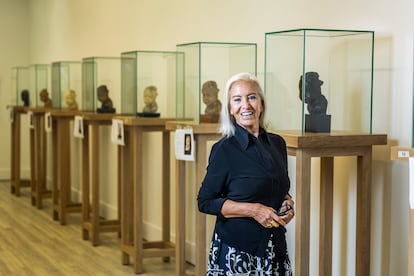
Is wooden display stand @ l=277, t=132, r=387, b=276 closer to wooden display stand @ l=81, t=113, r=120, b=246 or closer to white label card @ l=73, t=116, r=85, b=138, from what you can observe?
wooden display stand @ l=81, t=113, r=120, b=246

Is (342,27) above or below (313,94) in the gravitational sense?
above

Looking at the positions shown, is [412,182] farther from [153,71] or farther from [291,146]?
[153,71]

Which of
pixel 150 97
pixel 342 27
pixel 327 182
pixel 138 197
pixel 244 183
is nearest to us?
pixel 244 183

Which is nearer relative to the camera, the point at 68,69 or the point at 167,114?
the point at 167,114

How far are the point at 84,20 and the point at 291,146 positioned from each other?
527 cm

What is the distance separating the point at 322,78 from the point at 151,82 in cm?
210

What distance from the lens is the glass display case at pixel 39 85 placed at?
8453mm

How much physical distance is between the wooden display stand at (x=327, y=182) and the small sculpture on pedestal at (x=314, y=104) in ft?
0.30

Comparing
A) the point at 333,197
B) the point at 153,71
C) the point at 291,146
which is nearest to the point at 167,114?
the point at 153,71

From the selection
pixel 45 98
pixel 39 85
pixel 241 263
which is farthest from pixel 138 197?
pixel 39 85

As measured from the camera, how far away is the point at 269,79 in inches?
151

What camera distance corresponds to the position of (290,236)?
15.0 feet

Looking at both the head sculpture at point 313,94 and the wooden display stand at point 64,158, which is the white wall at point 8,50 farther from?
the head sculpture at point 313,94

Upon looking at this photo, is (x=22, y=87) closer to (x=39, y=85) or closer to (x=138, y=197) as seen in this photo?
(x=39, y=85)
